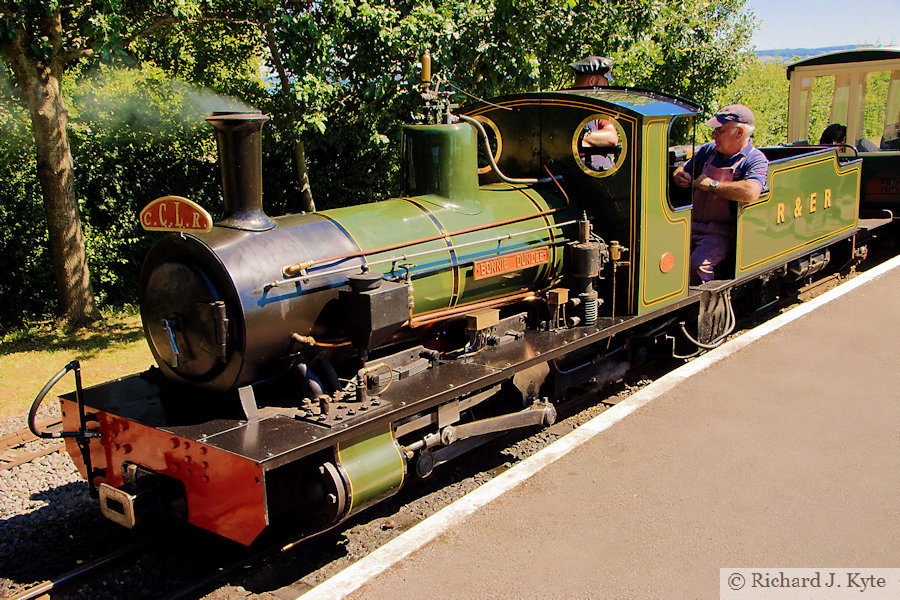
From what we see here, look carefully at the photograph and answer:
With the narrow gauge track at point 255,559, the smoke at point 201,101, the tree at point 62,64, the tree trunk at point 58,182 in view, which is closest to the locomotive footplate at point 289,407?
the narrow gauge track at point 255,559

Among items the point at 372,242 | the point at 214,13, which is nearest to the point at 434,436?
the point at 372,242

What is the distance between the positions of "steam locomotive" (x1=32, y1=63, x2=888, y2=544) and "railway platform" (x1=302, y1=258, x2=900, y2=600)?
48 cm

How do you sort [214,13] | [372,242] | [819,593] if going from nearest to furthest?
[819,593] → [372,242] → [214,13]

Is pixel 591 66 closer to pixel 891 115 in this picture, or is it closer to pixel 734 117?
pixel 734 117

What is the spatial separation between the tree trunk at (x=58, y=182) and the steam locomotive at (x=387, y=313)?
17.4 ft

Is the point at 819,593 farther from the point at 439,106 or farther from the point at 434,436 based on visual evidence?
the point at 439,106

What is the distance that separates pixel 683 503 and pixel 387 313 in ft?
6.38

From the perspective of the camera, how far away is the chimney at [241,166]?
4.07m

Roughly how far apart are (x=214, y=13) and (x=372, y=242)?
6.17 meters

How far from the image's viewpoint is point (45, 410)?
6.74 metres

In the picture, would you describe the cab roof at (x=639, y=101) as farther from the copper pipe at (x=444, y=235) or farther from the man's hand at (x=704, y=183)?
the man's hand at (x=704, y=183)

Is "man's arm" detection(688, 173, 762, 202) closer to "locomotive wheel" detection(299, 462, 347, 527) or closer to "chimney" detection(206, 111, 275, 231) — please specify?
"chimney" detection(206, 111, 275, 231)

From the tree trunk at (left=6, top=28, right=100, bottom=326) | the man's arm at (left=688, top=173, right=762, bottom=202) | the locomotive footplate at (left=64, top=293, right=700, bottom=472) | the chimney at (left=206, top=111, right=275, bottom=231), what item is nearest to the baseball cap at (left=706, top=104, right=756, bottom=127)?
the man's arm at (left=688, top=173, right=762, bottom=202)

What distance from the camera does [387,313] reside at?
4.29 meters
